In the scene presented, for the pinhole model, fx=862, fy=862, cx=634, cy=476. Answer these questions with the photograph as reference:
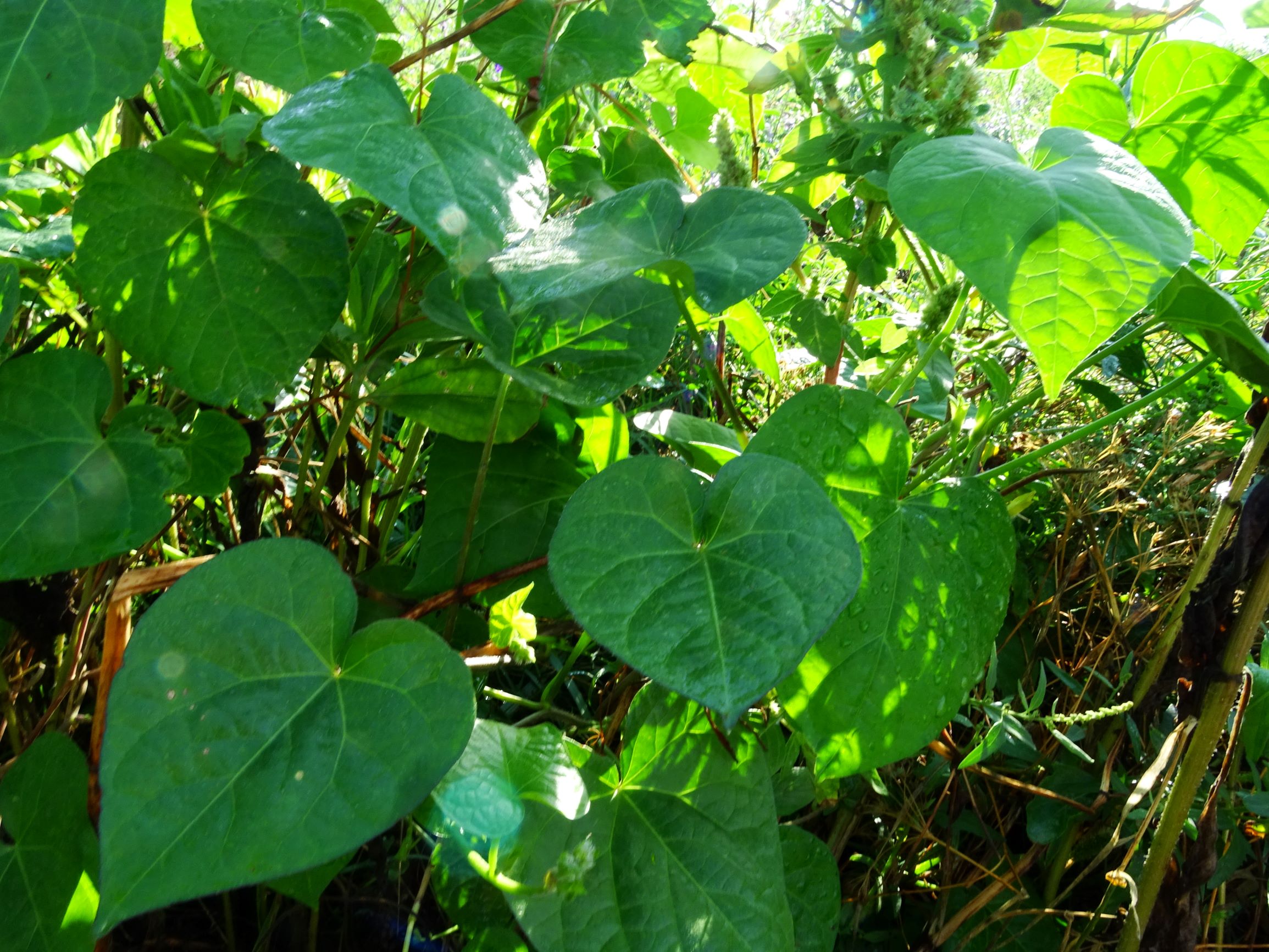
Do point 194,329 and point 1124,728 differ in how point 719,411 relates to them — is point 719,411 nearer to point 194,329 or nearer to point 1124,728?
point 1124,728

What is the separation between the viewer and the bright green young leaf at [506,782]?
22.4 inches

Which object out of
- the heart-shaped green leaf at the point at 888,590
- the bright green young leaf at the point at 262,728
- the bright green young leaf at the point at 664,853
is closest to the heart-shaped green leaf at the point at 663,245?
the heart-shaped green leaf at the point at 888,590

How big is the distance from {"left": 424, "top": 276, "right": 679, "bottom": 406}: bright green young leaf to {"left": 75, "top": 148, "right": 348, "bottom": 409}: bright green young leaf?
0.09 meters

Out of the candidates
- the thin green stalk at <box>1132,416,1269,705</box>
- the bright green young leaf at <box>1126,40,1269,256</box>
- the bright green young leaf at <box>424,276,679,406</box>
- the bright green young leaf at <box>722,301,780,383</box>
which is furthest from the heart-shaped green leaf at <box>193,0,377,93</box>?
the thin green stalk at <box>1132,416,1269,705</box>

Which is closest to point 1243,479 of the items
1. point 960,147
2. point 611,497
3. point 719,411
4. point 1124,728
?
point 1124,728

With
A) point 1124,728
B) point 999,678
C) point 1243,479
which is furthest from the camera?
point 999,678

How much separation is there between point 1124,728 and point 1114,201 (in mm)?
582

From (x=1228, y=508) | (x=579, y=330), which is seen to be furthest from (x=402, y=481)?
(x=1228, y=508)

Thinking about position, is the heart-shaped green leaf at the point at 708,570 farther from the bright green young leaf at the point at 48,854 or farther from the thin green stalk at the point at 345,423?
the bright green young leaf at the point at 48,854

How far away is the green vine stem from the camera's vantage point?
67 centimetres

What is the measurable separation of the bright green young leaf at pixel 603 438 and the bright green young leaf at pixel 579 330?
0.26 ft

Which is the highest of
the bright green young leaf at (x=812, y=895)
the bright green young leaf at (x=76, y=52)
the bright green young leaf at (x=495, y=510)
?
the bright green young leaf at (x=76, y=52)

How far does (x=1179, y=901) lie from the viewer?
697mm

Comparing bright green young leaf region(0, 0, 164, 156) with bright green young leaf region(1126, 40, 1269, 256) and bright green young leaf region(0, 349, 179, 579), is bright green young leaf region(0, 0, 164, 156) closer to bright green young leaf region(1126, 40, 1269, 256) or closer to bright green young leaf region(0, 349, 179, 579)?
bright green young leaf region(0, 349, 179, 579)
